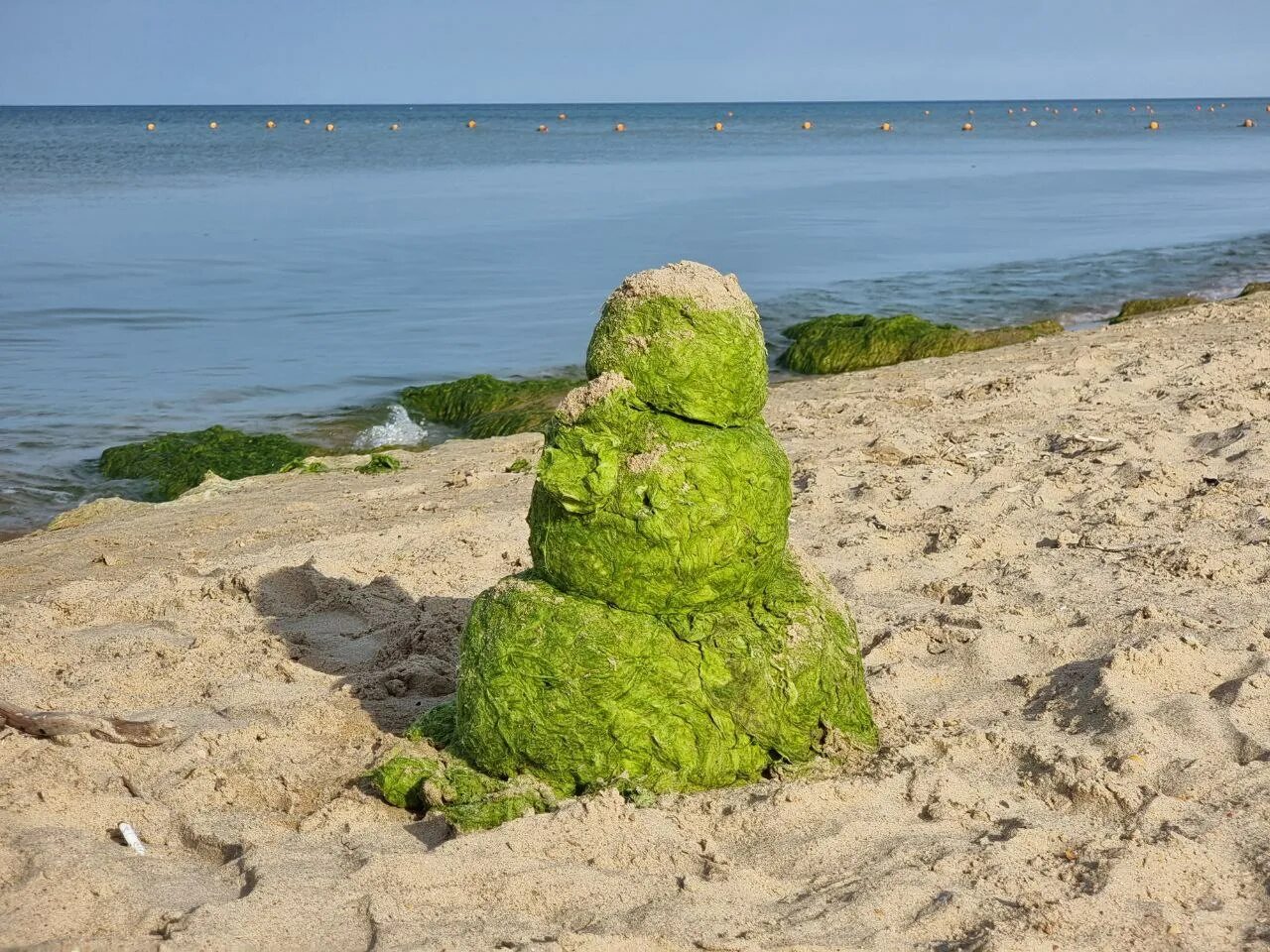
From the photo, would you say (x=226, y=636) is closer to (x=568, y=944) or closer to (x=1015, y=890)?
(x=568, y=944)

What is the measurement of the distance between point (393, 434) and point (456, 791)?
331 inches

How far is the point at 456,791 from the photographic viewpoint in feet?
13.1

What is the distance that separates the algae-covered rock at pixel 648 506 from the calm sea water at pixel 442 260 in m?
7.10

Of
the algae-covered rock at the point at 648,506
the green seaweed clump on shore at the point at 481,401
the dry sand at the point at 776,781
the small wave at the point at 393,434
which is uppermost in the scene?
the algae-covered rock at the point at 648,506

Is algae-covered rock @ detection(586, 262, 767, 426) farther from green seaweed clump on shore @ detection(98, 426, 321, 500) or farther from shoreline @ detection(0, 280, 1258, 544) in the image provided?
green seaweed clump on shore @ detection(98, 426, 321, 500)

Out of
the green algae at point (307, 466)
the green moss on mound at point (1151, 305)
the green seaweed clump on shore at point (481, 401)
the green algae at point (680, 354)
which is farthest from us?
the green moss on mound at point (1151, 305)

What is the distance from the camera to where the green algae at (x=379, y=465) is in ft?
31.1

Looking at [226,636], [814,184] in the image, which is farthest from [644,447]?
[814,184]

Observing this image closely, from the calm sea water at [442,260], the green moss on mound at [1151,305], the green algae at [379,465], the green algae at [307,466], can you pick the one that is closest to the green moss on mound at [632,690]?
the green algae at [379,465]

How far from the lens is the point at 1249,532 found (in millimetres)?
6012

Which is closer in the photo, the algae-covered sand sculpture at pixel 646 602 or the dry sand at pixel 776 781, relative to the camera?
the dry sand at pixel 776 781

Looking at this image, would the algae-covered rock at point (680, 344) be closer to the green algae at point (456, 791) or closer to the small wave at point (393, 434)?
the green algae at point (456, 791)

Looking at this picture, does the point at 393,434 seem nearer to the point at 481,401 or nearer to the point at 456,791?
the point at 481,401

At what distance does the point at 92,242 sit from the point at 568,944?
24.6m
